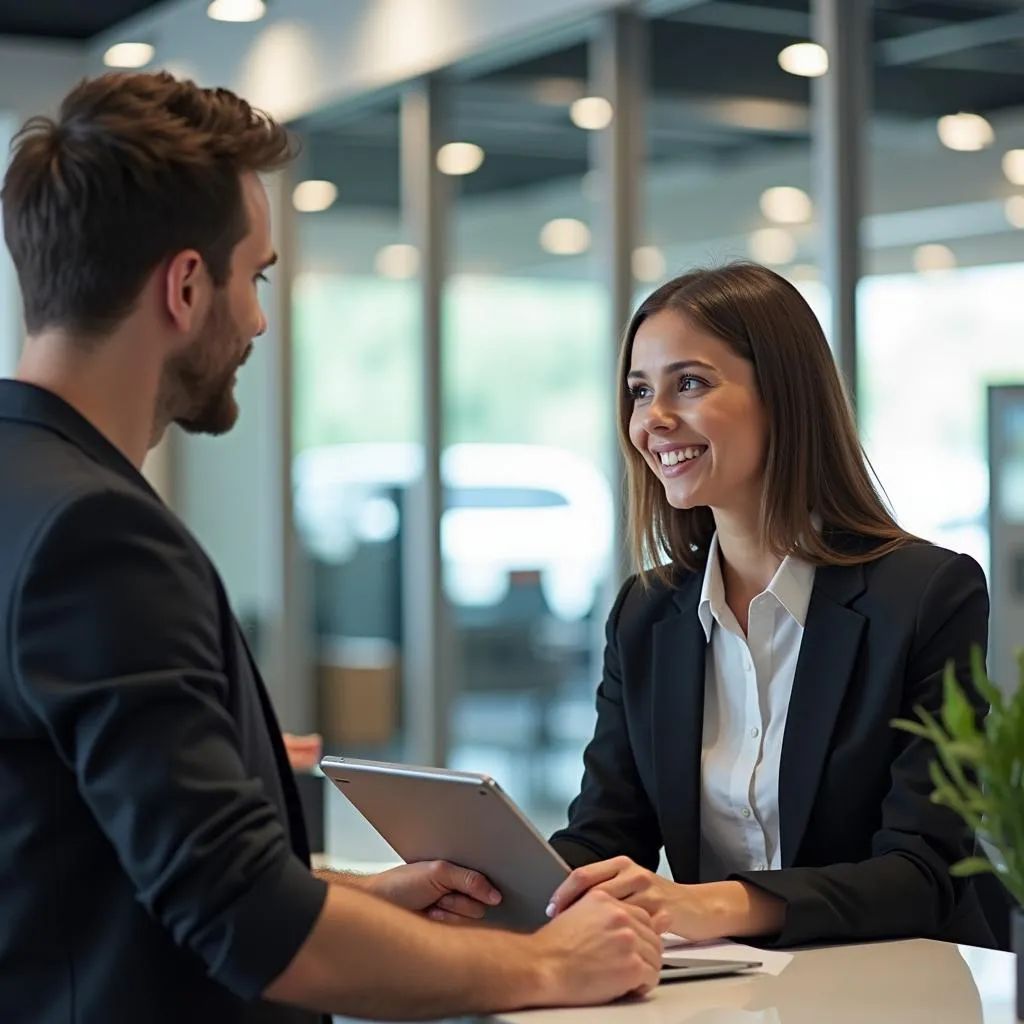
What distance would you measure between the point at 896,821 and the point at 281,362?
15.0 feet

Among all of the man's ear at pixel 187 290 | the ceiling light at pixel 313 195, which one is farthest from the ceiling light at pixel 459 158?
the man's ear at pixel 187 290

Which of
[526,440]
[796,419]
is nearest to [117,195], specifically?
[796,419]

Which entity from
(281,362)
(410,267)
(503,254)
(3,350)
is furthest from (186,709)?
(3,350)

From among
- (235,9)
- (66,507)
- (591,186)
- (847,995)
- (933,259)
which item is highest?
(235,9)

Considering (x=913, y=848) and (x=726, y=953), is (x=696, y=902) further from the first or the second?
(x=913, y=848)

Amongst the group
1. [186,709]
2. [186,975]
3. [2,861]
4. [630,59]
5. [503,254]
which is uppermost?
[630,59]

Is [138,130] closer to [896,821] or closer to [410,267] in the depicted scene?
[896,821]

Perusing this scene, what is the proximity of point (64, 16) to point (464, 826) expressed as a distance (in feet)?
19.3

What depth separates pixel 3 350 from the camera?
7562 mm

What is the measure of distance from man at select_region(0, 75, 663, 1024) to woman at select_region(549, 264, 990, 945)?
24.8 inches

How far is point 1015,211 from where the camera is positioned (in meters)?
3.78

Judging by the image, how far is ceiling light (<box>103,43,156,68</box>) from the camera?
6.89 m

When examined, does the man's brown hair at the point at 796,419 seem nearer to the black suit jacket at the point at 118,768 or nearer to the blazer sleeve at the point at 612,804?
the blazer sleeve at the point at 612,804

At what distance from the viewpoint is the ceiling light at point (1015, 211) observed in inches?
148
